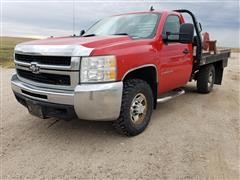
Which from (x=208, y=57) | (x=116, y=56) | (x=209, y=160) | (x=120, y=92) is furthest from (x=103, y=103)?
(x=208, y=57)

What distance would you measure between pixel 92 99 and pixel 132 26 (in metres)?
2.01

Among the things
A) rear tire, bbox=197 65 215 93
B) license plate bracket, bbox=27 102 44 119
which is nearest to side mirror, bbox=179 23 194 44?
license plate bracket, bbox=27 102 44 119

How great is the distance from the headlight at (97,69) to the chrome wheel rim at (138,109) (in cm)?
71

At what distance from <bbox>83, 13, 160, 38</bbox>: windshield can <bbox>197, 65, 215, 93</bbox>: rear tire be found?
272 cm

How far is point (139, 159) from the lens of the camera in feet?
11.4

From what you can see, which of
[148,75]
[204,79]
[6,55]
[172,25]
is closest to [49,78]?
[148,75]

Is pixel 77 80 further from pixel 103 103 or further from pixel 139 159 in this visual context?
pixel 139 159

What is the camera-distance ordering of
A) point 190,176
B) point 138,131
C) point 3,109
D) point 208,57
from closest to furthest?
1. point 190,176
2. point 138,131
3. point 3,109
4. point 208,57

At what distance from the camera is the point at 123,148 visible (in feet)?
12.4

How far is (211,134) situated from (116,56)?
6.71 feet

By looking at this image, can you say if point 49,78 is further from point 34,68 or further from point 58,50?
point 58,50

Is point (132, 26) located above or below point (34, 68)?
Result: above

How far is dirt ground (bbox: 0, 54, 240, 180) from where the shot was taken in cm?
321

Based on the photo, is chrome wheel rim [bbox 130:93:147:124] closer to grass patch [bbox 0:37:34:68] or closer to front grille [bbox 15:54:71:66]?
front grille [bbox 15:54:71:66]
